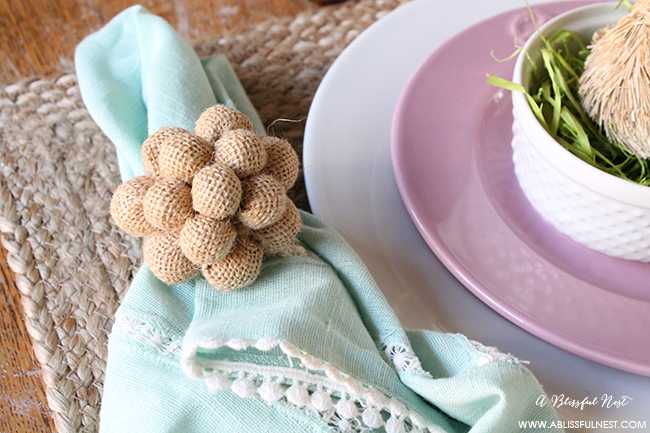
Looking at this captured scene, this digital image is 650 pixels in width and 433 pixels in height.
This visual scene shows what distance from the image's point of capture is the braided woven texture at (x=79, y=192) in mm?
369

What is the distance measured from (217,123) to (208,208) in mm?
51

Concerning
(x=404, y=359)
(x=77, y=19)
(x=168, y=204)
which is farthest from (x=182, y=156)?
(x=77, y=19)

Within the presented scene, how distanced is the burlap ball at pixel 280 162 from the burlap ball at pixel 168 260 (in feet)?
0.17

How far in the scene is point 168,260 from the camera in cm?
31

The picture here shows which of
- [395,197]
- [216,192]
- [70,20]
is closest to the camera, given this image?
[216,192]

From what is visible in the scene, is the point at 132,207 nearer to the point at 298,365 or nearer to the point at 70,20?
the point at 298,365

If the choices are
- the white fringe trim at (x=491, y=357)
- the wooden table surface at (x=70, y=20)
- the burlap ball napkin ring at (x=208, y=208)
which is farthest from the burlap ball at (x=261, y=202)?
the wooden table surface at (x=70, y=20)

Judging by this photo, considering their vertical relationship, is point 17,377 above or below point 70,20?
below

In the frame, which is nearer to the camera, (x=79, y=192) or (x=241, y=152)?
(x=241, y=152)

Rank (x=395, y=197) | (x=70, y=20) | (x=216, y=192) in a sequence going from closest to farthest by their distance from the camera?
(x=216, y=192)
(x=395, y=197)
(x=70, y=20)

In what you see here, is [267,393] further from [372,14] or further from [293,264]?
[372,14]

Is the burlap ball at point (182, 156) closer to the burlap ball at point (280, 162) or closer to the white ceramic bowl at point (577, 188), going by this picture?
the burlap ball at point (280, 162)

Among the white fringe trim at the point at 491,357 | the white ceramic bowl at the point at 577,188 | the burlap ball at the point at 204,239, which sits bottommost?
the white fringe trim at the point at 491,357

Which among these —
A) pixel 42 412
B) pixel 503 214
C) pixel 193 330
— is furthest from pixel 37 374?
pixel 503 214
